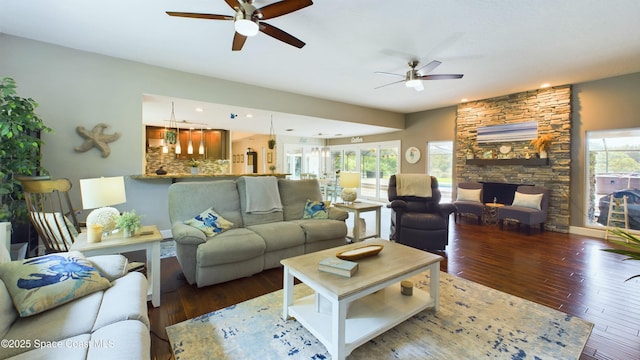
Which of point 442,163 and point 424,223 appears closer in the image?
point 424,223

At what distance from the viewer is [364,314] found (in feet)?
6.38

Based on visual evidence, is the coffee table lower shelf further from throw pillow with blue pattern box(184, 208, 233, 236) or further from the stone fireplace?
the stone fireplace

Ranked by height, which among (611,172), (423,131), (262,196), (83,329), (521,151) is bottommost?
(83,329)

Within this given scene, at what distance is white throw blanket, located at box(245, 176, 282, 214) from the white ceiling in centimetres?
173

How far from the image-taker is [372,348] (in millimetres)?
1784

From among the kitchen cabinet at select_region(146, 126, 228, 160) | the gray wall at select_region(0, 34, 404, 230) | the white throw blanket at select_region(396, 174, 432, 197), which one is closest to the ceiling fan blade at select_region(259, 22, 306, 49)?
the gray wall at select_region(0, 34, 404, 230)

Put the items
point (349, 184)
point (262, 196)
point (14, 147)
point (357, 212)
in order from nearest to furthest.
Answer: point (14, 147)
point (262, 196)
point (357, 212)
point (349, 184)

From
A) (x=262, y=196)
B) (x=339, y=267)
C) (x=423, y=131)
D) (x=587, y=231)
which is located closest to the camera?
(x=339, y=267)

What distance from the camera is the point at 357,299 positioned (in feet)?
6.43

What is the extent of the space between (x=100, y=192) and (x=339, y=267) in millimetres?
2144

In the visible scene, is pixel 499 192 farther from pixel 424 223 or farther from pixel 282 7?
pixel 282 7

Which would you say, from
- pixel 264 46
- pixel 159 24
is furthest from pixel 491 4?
pixel 159 24

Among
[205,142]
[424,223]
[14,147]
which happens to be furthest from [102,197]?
[205,142]

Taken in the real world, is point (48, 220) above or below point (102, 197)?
below
